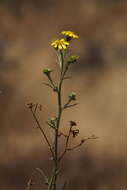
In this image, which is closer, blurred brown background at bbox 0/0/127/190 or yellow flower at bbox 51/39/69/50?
yellow flower at bbox 51/39/69/50

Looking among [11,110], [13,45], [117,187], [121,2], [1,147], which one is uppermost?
[121,2]

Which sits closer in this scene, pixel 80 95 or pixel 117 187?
pixel 117 187

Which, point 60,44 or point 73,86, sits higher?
point 73,86

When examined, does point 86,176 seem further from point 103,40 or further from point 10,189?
point 103,40

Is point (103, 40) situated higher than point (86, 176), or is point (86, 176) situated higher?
point (103, 40)

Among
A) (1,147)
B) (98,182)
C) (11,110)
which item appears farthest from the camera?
(11,110)

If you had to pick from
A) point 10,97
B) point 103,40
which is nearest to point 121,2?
point 103,40

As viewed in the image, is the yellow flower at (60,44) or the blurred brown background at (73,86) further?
the blurred brown background at (73,86)

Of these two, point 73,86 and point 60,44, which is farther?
point 73,86
